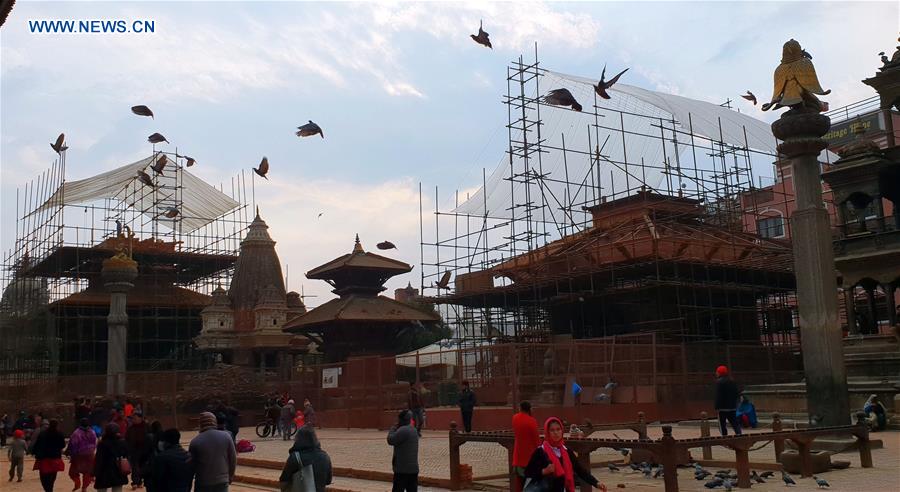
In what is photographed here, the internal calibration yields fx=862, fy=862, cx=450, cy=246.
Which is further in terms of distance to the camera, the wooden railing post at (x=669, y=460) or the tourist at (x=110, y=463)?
the tourist at (x=110, y=463)

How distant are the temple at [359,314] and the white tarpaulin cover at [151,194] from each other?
1145 cm

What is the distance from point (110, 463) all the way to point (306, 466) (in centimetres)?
467

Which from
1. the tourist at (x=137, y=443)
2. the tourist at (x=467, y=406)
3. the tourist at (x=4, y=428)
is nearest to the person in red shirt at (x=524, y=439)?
the tourist at (x=137, y=443)

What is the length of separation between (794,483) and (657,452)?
2659 millimetres

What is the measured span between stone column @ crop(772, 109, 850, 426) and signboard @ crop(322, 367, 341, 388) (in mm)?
18975

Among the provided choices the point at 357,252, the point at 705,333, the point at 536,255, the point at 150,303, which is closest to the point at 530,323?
the point at 536,255

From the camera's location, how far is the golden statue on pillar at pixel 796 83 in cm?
1525

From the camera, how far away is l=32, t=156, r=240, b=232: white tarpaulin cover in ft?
155

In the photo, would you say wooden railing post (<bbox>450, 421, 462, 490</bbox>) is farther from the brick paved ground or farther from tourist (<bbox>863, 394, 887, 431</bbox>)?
tourist (<bbox>863, 394, 887, 431</bbox>)

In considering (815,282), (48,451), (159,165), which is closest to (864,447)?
(815,282)

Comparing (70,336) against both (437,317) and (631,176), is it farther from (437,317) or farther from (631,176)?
(631,176)

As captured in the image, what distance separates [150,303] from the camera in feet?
155

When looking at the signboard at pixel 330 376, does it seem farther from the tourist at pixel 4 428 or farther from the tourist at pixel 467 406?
the tourist at pixel 4 428

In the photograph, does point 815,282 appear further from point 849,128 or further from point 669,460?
point 849,128
